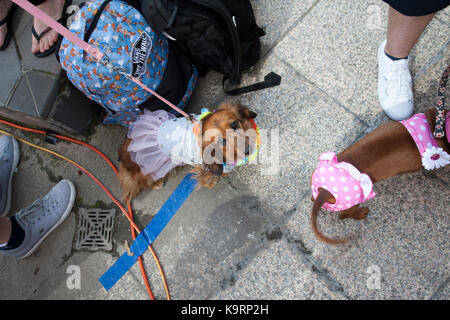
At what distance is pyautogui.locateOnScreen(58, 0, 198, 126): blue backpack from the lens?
197cm

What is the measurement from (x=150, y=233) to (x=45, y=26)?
1.76 metres

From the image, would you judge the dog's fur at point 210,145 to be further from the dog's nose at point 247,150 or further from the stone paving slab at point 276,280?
the stone paving slab at point 276,280

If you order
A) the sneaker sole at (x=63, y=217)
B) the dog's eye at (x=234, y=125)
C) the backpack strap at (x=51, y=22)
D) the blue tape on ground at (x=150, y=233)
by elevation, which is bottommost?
the blue tape on ground at (x=150, y=233)

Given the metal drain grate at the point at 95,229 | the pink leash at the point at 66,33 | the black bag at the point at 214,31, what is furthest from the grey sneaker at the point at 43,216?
the black bag at the point at 214,31

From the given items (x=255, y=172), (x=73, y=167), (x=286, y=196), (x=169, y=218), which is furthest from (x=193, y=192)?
(x=73, y=167)

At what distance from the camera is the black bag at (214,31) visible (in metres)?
1.96

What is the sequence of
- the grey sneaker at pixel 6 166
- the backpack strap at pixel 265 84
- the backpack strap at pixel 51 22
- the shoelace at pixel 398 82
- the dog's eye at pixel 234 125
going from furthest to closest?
the grey sneaker at pixel 6 166, the backpack strap at pixel 265 84, the shoelace at pixel 398 82, the dog's eye at pixel 234 125, the backpack strap at pixel 51 22

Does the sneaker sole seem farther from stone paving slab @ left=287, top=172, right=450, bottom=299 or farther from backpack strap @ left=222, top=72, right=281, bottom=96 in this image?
stone paving slab @ left=287, top=172, right=450, bottom=299

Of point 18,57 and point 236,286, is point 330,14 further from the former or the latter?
point 18,57

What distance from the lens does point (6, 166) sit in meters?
2.63

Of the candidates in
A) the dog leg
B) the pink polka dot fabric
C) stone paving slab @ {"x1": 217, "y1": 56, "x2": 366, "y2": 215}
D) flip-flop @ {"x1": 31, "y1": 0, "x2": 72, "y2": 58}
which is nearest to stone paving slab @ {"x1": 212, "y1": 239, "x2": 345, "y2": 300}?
stone paving slab @ {"x1": 217, "y1": 56, "x2": 366, "y2": 215}

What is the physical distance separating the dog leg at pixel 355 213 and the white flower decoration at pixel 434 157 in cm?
50

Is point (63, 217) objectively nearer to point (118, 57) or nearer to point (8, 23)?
point (118, 57)

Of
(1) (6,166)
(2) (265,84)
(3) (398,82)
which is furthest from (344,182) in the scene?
(1) (6,166)
